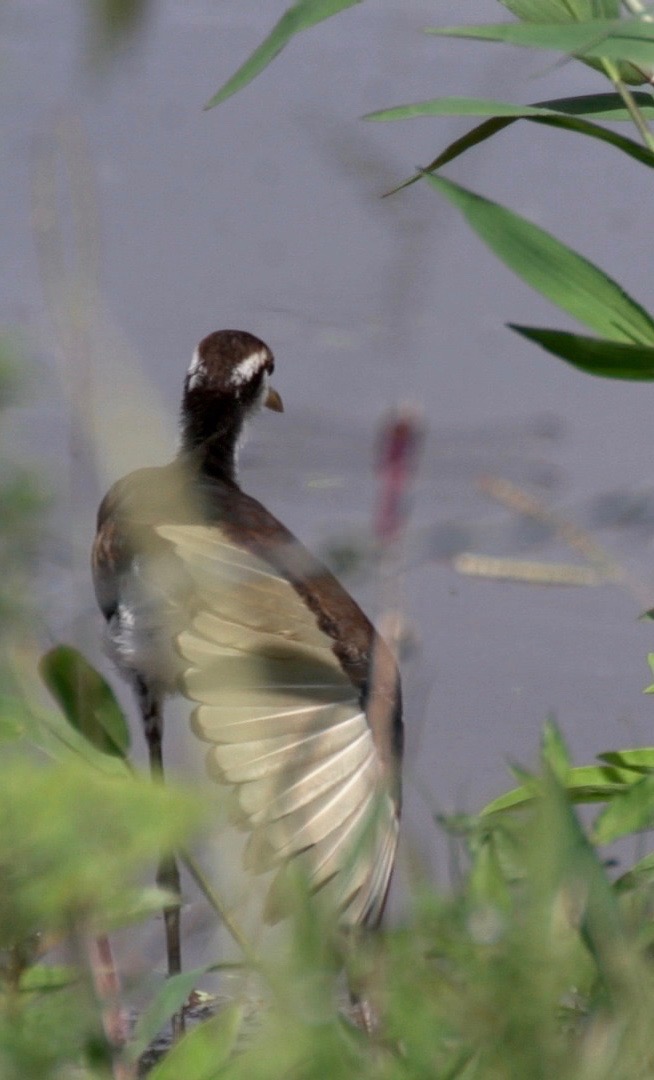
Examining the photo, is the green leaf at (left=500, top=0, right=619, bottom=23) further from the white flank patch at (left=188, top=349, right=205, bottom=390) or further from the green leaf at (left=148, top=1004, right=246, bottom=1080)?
the white flank patch at (left=188, top=349, right=205, bottom=390)

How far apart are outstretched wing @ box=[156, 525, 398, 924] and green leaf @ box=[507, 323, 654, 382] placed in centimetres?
18

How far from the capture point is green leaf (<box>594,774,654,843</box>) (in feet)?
3.35

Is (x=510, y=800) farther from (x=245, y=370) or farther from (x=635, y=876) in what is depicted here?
(x=245, y=370)

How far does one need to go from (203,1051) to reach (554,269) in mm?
516

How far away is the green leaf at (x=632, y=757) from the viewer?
1.16 metres

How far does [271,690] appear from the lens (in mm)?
781

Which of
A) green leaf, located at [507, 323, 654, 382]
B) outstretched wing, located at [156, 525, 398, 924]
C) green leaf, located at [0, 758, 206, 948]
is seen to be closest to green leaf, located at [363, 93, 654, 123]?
green leaf, located at [507, 323, 654, 382]

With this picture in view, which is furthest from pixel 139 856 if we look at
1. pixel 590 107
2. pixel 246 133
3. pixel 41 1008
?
pixel 590 107

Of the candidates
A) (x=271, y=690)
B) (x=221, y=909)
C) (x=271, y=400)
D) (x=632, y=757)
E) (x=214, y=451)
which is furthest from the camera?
(x=271, y=400)

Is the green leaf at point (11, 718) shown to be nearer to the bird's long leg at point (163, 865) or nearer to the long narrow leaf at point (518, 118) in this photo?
the bird's long leg at point (163, 865)

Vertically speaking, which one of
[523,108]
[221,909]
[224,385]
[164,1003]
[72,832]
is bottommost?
[224,385]

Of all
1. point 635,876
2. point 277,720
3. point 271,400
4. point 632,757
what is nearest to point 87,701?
point 277,720

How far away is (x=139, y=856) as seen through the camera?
0.42m

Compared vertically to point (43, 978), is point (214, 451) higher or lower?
lower
